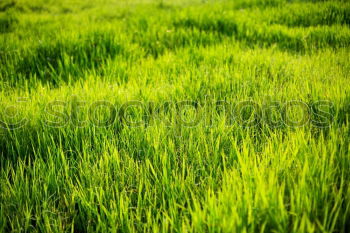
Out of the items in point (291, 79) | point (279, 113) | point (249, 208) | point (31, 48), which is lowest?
point (249, 208)

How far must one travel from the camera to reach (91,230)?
0.97 meters

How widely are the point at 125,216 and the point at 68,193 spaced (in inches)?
14.2

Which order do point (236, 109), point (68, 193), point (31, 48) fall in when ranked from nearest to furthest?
point (68, 193) → point (236, 109) → point (31, 48)

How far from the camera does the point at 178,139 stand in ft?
4.63

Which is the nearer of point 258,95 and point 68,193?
point 68,193

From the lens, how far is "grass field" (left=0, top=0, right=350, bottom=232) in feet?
2.96

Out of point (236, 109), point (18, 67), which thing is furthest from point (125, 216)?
point (18, 67)

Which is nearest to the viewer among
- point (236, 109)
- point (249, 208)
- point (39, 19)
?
point (249, 208)

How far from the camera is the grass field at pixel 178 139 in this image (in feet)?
2.96

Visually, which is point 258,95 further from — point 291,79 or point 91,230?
point 91,230

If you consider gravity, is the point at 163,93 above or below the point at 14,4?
below

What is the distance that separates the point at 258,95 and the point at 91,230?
1.38m

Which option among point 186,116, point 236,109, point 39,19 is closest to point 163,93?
point 186,116

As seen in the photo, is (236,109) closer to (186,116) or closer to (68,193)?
(186,116)
